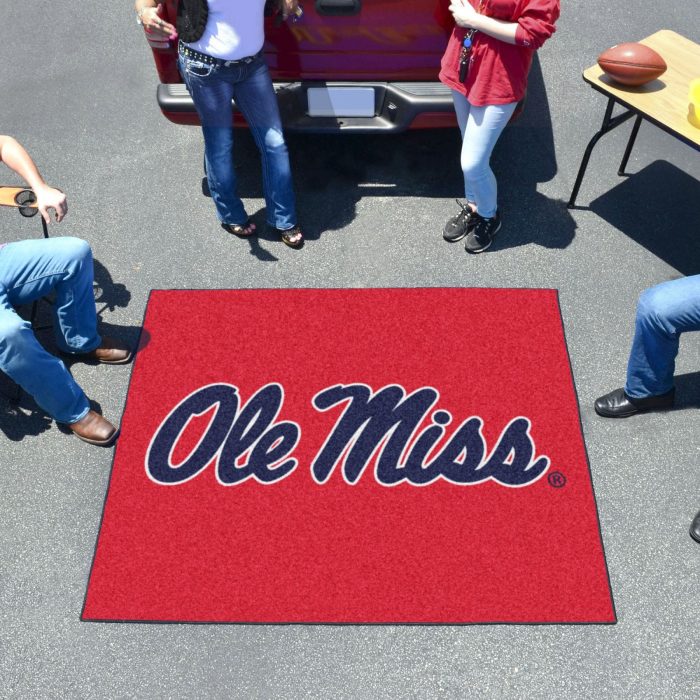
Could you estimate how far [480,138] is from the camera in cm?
346

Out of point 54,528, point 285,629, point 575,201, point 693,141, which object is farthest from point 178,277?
point 693,141

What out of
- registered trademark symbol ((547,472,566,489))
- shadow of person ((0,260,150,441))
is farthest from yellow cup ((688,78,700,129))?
shadow of person ((0,260,150,441))

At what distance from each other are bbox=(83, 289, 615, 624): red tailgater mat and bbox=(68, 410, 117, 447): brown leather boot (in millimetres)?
76

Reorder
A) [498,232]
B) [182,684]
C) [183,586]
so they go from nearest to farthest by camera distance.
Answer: [182,684]
[183,586]
[498,232]

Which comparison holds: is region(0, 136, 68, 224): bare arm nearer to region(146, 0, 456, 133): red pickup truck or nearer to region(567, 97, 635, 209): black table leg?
region(146, 0, 456, 133): red pickup truck

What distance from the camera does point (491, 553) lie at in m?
2.97

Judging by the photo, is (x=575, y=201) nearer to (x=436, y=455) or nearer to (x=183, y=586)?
(x=436, y=455)

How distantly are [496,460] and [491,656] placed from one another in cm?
81

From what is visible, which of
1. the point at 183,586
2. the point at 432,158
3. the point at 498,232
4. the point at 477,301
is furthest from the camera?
the point at 432,158

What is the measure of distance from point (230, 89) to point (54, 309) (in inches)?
50.4

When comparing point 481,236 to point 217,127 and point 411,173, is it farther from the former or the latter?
point 217,127

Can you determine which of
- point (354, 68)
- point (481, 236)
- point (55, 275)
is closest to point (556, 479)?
point (481, 236)

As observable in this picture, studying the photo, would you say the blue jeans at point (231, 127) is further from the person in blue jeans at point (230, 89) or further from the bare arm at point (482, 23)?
the bare arm at point (482, 23)

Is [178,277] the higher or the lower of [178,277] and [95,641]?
the higher
